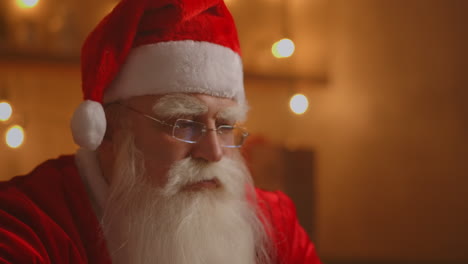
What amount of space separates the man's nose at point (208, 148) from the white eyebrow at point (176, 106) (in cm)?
7

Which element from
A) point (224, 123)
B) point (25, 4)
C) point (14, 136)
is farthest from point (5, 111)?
point (224, 123)

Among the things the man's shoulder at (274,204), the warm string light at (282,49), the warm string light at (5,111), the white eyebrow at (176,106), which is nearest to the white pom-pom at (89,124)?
the white eyebrow at (176,106)

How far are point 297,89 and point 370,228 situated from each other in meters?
0.87

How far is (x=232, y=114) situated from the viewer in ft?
3.62

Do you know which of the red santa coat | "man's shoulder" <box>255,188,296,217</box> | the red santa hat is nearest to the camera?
the red santa coat

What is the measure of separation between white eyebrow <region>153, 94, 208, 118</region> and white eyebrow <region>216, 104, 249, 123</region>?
0.07 m

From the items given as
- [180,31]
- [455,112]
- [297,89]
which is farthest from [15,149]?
[455,112]

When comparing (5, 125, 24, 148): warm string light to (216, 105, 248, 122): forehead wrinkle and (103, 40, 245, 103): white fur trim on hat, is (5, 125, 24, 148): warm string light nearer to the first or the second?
(103, 40, 245, 103): white fur trim on hat

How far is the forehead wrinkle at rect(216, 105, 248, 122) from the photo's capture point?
109 cm

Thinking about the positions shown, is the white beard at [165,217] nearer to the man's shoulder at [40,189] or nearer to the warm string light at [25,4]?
the man's shoulder at [40,189]

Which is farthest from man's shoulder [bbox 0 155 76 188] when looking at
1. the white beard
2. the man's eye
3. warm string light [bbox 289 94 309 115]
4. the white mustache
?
warm string light [bbox 289 94 309 115]

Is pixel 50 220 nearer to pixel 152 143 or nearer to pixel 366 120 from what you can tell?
pixel 152 143

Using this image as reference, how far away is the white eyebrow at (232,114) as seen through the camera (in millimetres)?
1088

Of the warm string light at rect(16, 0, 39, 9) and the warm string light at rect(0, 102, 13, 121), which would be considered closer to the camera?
the warm string light at rect(0, 102, 13, 121)
